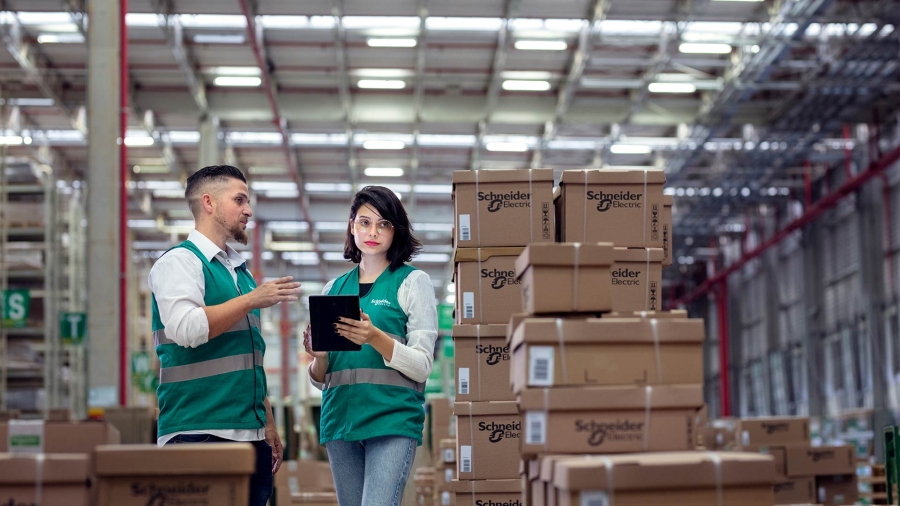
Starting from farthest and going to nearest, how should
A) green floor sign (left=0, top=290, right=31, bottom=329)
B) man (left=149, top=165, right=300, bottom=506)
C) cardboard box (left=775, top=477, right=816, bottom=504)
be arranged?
1. green floor sign (left=0, top=290, right=31, bottom=329)
2. cardboard box (left=775, top=477, right=816, bottom=504)
3. man (left=149, top=165, right=300, bottom=506)

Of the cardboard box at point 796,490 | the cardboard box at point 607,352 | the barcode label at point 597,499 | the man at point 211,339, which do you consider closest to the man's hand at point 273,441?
the man at point 211,339

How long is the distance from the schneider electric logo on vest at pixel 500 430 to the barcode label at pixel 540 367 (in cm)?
143

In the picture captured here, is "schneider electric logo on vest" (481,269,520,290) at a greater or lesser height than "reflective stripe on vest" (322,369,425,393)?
greater

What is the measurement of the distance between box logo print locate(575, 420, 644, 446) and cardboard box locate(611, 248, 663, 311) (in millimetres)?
1176

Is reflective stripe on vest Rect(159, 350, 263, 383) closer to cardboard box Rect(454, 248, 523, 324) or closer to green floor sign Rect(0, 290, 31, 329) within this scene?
cardboard box Rect(454, 248, 523, 324)

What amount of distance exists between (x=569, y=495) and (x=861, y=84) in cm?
1427

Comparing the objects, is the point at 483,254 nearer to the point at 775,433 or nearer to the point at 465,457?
the point at 465,457

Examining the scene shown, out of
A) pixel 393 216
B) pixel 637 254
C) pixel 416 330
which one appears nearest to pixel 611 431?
pixel 416 330

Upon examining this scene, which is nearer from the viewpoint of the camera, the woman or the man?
the man

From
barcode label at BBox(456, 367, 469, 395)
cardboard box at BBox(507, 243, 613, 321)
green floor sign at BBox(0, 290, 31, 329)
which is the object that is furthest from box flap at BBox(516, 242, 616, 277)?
green floor sign at BBox(0, 290, 31, 329)

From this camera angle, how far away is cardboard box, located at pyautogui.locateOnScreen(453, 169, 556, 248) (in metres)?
4.98

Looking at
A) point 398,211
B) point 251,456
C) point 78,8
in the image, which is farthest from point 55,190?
point 251,456

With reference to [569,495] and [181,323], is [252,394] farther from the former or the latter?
[569,495]

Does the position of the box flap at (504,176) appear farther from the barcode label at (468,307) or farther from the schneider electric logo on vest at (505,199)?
the barcode label at (468,307)
